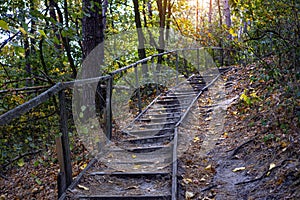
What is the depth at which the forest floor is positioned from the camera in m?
3.63

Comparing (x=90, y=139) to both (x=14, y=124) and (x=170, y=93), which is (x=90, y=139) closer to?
(x=14, y=124)

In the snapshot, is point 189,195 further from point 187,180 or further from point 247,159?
point 247,159

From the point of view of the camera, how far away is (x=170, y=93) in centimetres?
1011

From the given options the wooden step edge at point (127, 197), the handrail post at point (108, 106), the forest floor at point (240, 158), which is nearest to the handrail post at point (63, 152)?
the wooden step edge at point (127, 197)

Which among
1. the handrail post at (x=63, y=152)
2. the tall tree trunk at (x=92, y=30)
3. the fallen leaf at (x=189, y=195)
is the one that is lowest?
the fallen leaf at (x=189, y=195)

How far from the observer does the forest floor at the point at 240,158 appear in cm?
363

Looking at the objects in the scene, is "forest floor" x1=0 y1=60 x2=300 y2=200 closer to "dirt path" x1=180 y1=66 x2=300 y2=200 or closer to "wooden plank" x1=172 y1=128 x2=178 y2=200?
"dirt path" x1=180 y1=66 x2=300 y2=200

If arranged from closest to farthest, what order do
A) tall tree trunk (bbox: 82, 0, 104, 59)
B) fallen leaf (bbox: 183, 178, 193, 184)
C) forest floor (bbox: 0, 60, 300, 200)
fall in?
1. forest floor (bbox: 0, 60, 300, 200)
2. fallen leaf (bbox: 183, 178, 193, 184)
3. tall tree trunk (bbox: 82, 0, 104, 59)

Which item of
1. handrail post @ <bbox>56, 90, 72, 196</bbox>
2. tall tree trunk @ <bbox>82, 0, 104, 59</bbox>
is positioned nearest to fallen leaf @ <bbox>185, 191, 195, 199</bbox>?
handrail post @ <bbox>56, 90, 72, 196</bbox>

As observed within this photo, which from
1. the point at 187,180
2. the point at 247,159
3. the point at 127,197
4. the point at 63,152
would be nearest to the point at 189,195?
the point at 187,180

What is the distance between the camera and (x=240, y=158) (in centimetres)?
452

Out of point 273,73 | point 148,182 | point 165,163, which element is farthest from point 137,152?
point 273,73

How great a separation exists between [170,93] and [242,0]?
4145 mm

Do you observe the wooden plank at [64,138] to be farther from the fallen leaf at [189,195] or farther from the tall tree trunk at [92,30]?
the tall tree trunk at [92,30]
